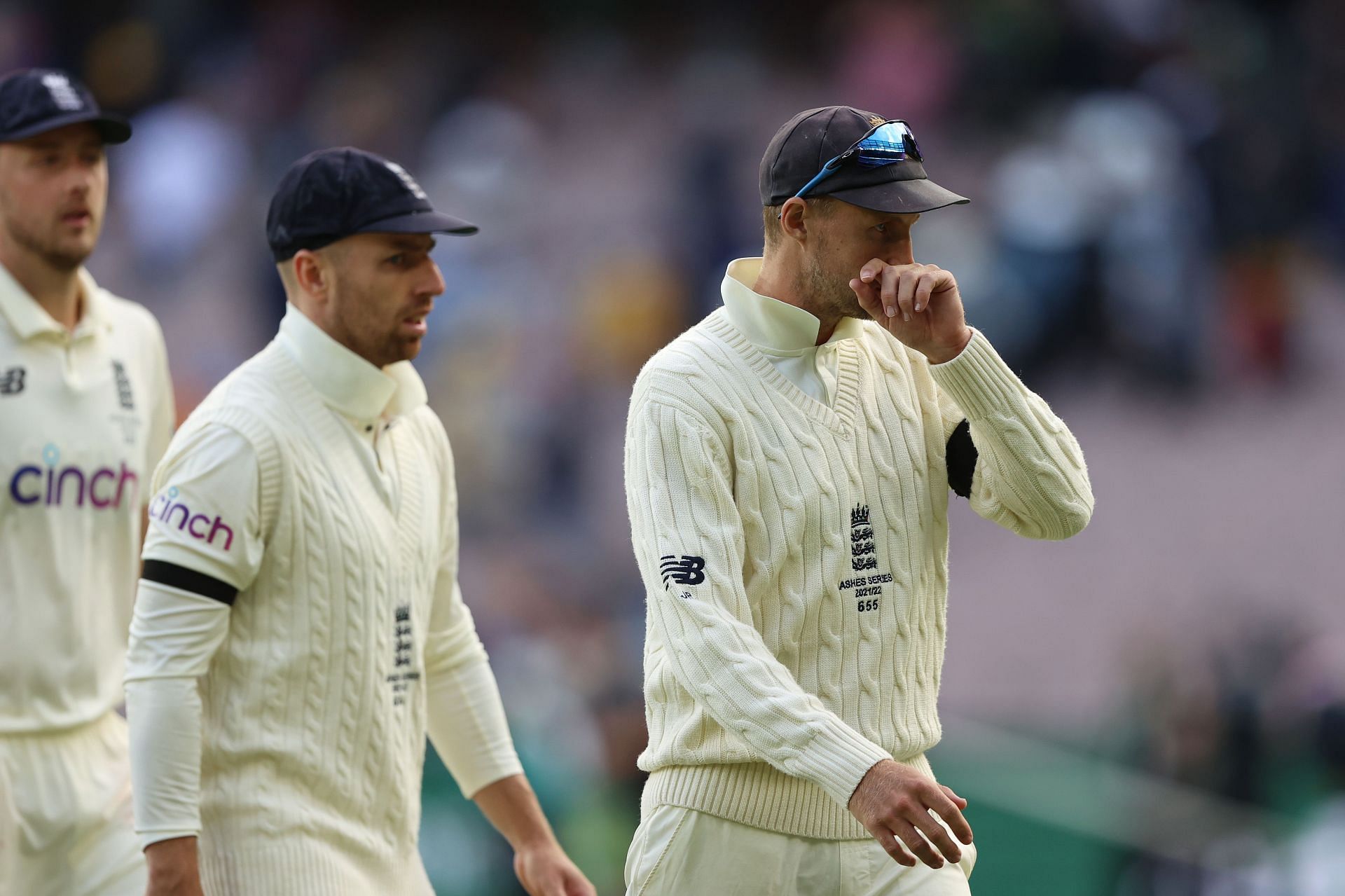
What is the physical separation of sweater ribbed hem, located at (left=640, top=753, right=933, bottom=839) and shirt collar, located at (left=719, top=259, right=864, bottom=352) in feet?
2.64

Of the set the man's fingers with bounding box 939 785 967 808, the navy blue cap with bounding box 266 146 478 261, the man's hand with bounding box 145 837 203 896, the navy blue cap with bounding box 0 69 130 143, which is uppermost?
the navy blue cap with bounding box 0 69 130 143

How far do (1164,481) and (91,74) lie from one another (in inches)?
307

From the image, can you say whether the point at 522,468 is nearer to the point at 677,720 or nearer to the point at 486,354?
the point at 486,354

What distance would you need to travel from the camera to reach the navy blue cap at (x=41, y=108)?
15.6 feet


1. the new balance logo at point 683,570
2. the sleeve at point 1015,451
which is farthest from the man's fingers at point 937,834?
the sleeve at point 1015,451

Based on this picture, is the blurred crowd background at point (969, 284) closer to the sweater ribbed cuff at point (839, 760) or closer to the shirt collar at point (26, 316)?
the shirt collar at point (26, 316)

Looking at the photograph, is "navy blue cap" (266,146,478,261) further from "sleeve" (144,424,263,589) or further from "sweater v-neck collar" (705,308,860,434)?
"sweater v-neck collar" (705,308,860,434)

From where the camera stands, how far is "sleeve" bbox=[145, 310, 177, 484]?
16.3 feet

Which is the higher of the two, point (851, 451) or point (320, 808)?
point (851, 451)

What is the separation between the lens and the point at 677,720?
3383 millimetres

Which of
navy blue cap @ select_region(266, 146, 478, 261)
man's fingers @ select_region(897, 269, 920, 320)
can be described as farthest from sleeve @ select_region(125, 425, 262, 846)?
man's fingers @ select_region(897, 269, 920, 320)

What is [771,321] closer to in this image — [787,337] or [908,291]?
[787,337]

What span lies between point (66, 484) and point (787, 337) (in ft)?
7.09

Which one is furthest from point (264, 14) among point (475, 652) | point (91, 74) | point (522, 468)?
point (475, 652)
